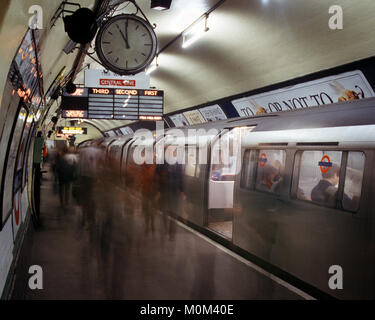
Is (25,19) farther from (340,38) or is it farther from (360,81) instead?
(360,81)

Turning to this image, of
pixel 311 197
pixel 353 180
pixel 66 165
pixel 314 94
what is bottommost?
pixel 311 197

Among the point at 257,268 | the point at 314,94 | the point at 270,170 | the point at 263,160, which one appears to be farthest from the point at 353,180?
the point at 314,94

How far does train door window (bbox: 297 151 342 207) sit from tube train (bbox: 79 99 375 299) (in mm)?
16

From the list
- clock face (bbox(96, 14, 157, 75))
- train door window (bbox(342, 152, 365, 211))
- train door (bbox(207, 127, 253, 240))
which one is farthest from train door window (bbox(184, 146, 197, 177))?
train door window (bbox(342, 152, 365, 211))

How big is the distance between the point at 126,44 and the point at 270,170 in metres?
3.55

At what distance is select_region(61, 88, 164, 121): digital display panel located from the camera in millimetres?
13305

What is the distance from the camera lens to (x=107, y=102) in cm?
1333

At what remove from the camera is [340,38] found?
8.48 m

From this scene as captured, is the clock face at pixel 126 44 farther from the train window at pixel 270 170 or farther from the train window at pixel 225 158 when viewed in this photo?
the train window at pixel 225 158

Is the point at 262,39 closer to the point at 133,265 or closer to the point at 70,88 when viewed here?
the point at 133,265

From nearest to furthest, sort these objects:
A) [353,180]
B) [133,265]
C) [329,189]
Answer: [353,180] < [329,189] < [133,265]

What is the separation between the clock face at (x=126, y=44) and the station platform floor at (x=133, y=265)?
138 inches
